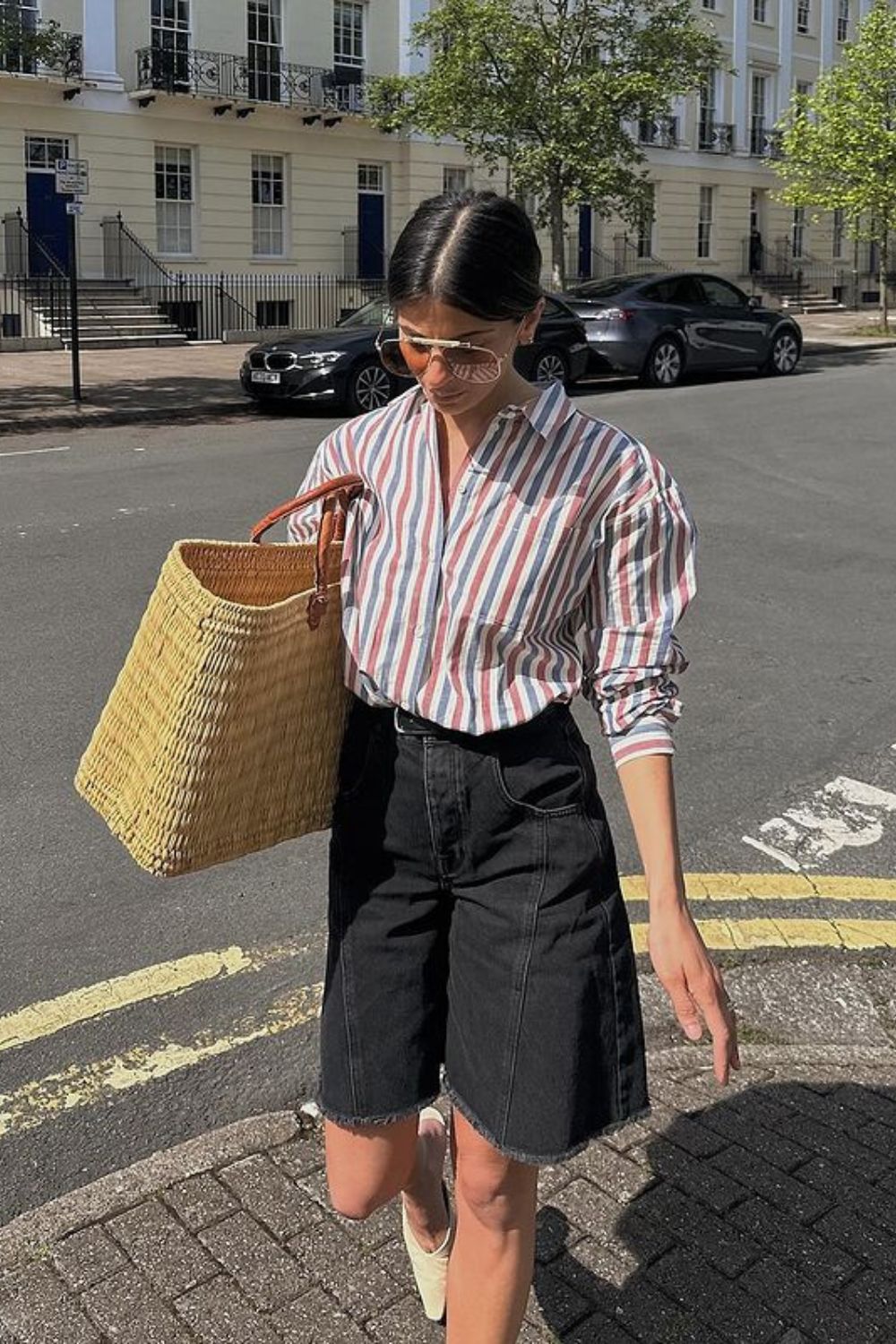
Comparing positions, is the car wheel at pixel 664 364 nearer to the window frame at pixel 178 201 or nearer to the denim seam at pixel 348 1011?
the window frame at pixel 178 201

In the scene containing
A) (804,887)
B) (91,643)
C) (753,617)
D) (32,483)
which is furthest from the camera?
(32,483)

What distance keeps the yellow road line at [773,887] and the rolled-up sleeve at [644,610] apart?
203 cm

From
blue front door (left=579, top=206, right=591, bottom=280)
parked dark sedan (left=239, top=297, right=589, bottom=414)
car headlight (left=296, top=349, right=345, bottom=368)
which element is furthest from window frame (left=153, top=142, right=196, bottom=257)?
car headlight (left=296, top=349, right=345, bottom=368)

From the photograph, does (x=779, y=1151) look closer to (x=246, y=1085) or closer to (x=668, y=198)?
(x=246, y=1085)

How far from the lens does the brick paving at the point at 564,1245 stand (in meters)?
2.29

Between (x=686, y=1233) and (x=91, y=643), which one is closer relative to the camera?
(x=686, y=1233)

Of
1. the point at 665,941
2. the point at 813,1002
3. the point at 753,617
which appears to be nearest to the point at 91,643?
the point at 753,617

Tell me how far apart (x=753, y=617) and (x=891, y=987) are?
12.0 ft

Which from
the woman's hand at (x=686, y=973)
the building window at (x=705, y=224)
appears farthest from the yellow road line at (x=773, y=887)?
the building window at (x=705, y=224)

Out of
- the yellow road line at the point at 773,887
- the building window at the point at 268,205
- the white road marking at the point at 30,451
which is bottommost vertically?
the yellow road line at the point at 773,887

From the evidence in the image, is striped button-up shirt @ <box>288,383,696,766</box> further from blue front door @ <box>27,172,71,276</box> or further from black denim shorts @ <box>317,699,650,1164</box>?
blue front door @ <box>27,172,71,276</box>

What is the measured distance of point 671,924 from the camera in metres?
1.92

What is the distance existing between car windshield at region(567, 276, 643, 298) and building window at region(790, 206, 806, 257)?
1019 inches

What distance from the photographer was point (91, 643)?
624 centimetres
